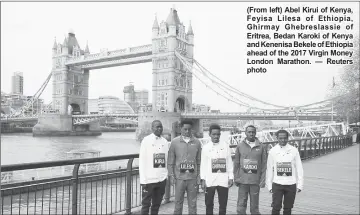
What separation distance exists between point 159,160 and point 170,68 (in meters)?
56.3

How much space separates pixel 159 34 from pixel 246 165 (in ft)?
197

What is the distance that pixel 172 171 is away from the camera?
434 centimetres

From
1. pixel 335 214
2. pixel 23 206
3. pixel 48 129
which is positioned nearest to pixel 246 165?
pixel 335 214

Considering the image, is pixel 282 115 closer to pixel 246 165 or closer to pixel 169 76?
pixel 169 76

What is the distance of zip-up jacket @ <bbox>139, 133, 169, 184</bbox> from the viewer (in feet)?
14.1

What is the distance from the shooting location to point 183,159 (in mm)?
4355

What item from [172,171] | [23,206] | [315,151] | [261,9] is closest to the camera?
[172,171]

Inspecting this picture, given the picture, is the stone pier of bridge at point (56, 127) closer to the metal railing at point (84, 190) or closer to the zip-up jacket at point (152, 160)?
the metal railing at point (84, 190)

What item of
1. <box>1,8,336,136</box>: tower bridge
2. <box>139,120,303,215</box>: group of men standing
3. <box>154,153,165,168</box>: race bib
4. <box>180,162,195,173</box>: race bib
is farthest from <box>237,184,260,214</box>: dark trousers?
<box>1,8,336,136</box>: tower bridge

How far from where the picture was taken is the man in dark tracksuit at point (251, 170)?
14.8 ft

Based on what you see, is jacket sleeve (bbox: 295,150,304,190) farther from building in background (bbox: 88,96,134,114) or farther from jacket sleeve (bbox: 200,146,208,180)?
building in background (bbox: 88,96,134,114)

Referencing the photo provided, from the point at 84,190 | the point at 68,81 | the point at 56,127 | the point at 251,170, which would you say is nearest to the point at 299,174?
the point at 251,170

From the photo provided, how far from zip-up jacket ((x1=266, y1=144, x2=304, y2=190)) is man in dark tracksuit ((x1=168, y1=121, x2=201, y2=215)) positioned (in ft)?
3.46

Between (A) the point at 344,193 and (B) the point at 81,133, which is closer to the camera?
(A) the point at 344,193
